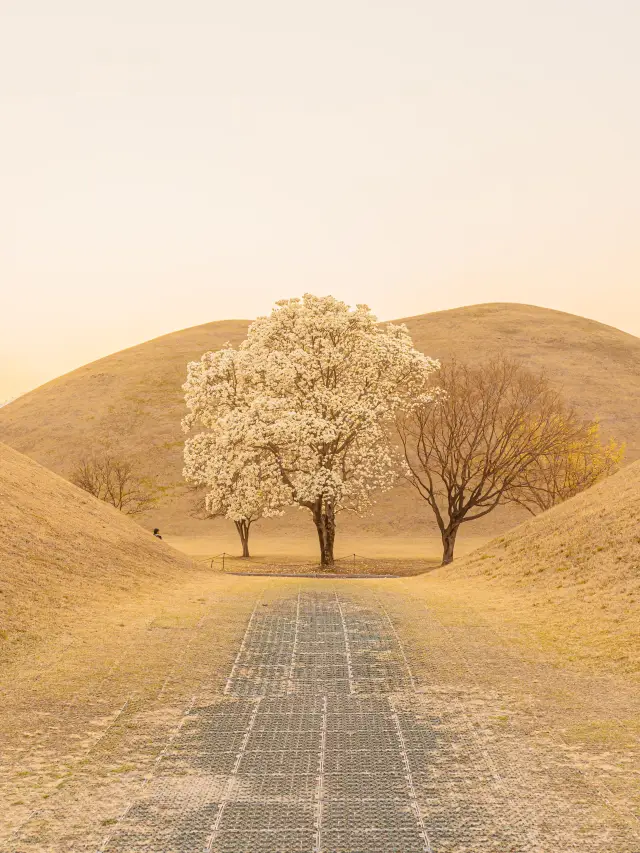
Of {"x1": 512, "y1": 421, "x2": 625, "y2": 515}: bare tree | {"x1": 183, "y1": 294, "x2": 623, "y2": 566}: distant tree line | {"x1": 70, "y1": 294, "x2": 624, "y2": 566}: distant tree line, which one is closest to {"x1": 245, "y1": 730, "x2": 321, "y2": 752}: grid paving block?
{"x1": 70, "y1": 294, "x2": 624, "y2": 566}: distant tree line

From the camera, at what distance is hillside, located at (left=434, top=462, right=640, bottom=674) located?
1800 cm

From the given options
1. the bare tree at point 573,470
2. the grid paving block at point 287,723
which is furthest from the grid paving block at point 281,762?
the bare tree at point 573,470

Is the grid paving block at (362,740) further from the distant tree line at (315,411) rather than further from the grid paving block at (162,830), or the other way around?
the distant tree line at (315,411)

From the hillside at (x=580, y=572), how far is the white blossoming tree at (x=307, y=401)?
10.5 m

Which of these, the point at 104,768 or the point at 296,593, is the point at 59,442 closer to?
the point at 296,593

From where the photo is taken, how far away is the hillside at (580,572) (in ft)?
59.1

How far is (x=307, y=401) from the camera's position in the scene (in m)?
41.7

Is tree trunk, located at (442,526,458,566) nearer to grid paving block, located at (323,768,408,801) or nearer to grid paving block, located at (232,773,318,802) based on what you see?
grid paving block, located at (323,768,408,801)

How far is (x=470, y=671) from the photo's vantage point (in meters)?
15.1

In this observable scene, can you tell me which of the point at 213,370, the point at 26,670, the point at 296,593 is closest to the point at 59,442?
the point at 213,370

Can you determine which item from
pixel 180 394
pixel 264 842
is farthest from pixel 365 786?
pixel 180 394

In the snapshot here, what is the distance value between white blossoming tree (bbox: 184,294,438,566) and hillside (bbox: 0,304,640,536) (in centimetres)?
3776

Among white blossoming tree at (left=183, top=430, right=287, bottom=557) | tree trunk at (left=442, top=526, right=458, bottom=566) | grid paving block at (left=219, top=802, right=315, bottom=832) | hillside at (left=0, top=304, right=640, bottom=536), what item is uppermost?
hillside at (left=0, top=304, right=640, bottom=536)

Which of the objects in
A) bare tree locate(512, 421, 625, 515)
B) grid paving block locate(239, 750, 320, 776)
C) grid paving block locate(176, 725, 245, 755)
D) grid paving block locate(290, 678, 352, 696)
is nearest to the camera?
grid paving block locate(239, 750, 320, 776)
